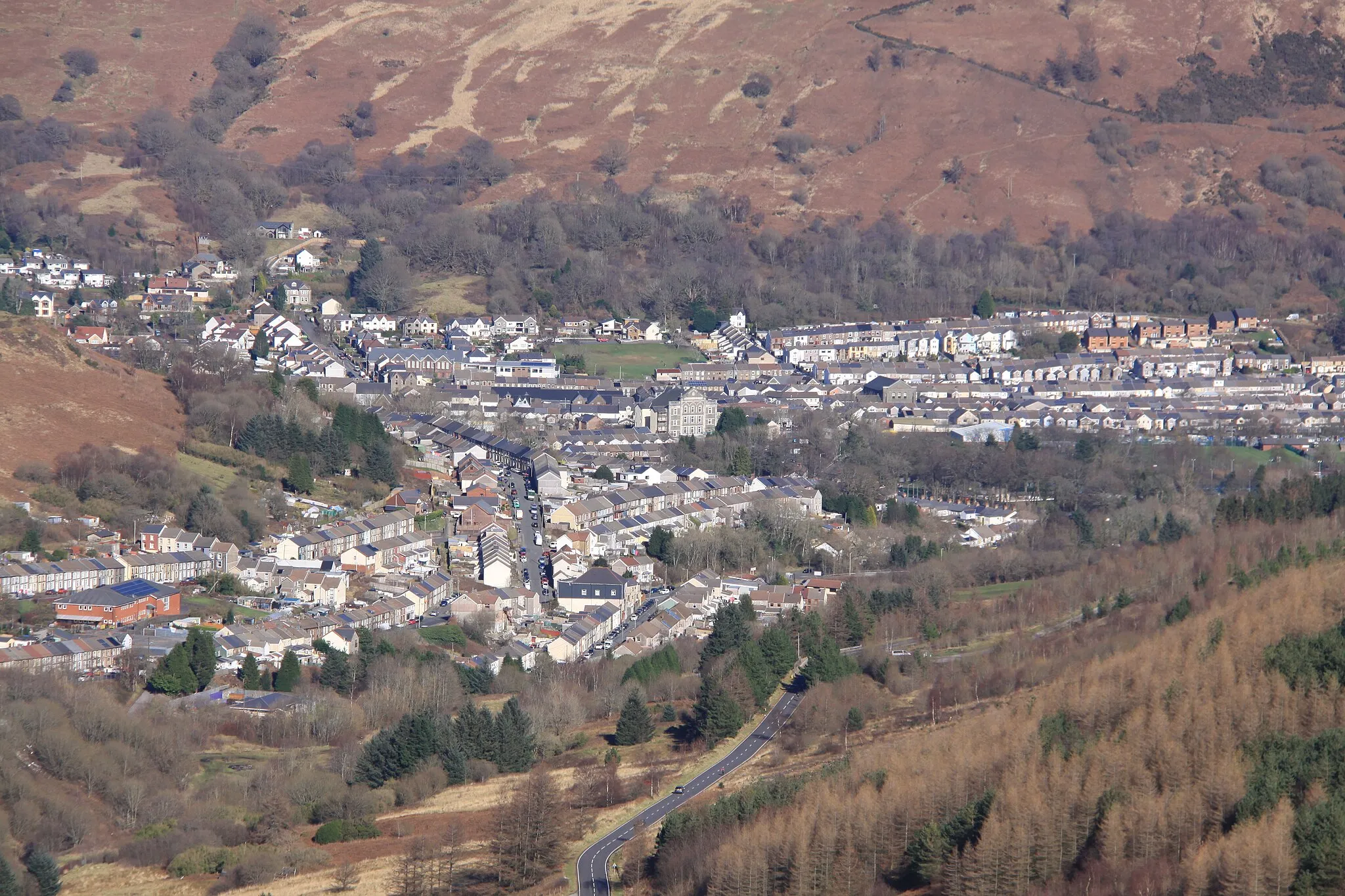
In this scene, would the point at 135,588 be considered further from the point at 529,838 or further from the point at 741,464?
the point at 741,464

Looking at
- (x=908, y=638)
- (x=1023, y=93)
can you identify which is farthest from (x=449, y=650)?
(x=1023, y=93)

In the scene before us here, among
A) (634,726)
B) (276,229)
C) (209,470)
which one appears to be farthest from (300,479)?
(276,229)

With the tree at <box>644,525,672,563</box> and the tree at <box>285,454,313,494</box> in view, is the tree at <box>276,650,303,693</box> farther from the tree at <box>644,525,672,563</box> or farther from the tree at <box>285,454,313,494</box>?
the tree at <box>285,454,313,494</box>

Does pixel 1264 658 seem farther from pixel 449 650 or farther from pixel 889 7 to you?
pixel 889 7

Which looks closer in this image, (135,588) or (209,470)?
(135,588)

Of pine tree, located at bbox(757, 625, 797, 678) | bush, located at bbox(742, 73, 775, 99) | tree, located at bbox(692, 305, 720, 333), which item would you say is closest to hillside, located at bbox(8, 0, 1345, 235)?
bush, located at bbox(742, 73, 775, 99)

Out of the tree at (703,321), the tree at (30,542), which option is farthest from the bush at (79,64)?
the tree at (30,542)

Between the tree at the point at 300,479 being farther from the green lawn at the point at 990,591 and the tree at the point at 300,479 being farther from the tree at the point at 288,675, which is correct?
the green lawn at the point at 990,591
